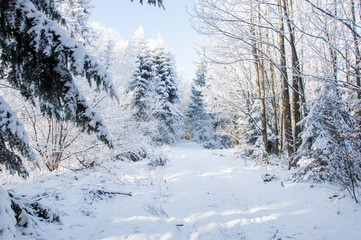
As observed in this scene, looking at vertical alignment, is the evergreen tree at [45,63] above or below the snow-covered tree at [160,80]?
below

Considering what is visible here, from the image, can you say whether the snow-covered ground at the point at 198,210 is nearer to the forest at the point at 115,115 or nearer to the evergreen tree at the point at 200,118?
the forest at the point at 115,115

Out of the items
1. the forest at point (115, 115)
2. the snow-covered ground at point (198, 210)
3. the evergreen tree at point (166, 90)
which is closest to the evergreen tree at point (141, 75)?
the evergreen tree at point (166, 90)

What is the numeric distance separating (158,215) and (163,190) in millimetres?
1842

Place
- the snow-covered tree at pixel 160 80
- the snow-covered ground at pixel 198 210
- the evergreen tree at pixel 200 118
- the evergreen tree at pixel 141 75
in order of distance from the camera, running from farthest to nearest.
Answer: the evergreen tree at pixel 200 118
the snow-covered tree at pixel 160 80
the evergreen tree at pixel 141 75
the snow-covered ground at pixel 198 210

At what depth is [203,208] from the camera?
447 cm

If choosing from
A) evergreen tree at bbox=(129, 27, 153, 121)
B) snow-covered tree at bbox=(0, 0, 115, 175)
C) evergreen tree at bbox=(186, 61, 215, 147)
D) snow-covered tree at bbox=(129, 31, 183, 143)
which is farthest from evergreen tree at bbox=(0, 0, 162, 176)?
evergreen tree at bbox=(186, 61, 215, 147)

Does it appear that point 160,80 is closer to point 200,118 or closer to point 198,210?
point 200,118

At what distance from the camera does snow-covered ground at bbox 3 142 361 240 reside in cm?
329

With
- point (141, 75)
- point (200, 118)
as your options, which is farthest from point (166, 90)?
point (200, 118)

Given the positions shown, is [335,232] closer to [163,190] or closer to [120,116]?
[163,190]

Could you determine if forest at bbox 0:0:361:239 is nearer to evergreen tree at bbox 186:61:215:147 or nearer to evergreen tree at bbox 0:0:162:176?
evergreen tree at bbox 0:0:162:176

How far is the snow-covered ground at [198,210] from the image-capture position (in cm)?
329

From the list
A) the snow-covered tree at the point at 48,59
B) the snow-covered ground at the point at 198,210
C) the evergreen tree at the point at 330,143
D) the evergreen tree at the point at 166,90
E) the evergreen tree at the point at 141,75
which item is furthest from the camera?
the evergreen tree at the point at 166,90

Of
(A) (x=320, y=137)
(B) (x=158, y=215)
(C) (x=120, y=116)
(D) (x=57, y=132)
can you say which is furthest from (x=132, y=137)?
(A) (x=320, y=137)
